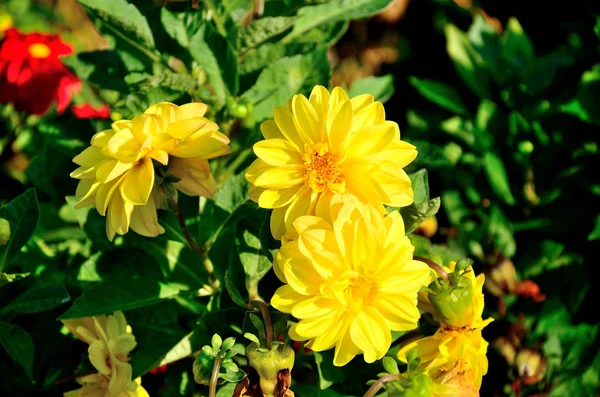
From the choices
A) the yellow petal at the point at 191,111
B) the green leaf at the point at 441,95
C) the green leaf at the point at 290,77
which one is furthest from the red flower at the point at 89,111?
the green leaf at the point at 441,95

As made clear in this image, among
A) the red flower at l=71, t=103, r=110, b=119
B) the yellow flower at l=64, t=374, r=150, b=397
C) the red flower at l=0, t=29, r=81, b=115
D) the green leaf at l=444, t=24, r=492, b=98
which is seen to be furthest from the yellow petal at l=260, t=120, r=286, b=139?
the green leaf at l=444, t=24, r=492, b=98

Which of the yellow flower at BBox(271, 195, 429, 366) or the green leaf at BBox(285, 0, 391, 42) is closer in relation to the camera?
the yellow flower at BBox(271, 195, 429, 366)

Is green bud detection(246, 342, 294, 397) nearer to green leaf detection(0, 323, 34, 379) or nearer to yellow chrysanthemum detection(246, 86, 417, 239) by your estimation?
yellow chrysanthemum detection(246, 86, 417, 239)

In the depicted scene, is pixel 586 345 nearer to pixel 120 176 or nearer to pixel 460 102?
pixel 460 102

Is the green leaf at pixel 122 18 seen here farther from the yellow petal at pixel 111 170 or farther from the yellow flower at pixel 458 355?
the yellow flower at pixel 458 355

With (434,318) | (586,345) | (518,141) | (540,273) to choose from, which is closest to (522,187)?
(518,141)
